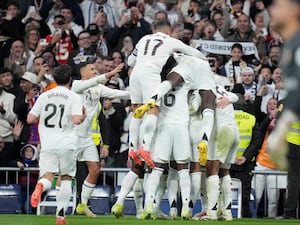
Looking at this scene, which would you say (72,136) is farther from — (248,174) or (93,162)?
(248,174)

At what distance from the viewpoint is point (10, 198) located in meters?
19.9

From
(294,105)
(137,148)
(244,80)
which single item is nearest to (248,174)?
(244,80)

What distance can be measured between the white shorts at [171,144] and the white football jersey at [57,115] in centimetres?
233

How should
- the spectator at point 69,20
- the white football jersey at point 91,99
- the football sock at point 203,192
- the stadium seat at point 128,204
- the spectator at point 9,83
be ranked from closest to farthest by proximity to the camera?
the football sock at point 203,192 → the white football jersey at point 91,99 → the stadium seat at point 128,204 → the spectator at point 9,83 → the spectator at point 69,20

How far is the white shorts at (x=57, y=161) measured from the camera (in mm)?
14344

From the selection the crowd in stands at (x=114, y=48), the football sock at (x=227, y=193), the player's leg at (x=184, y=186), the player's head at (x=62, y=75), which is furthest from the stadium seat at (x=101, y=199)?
the player's head at (x=62, y=75)

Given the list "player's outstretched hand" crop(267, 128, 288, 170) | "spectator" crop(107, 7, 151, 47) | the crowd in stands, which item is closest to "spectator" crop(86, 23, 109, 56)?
the crowd in stands

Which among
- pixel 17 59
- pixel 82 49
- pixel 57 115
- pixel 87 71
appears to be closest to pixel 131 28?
pixel 82 49

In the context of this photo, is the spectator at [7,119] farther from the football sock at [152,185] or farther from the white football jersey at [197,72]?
the white football jersey at [197,72]

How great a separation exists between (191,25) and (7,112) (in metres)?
4.51

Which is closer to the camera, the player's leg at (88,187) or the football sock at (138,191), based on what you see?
the football sock at (138,191)

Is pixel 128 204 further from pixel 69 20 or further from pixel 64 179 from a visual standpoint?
pixel 64 179

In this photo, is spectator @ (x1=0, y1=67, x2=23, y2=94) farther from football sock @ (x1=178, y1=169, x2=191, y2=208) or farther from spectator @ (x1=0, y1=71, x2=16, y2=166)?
football sock @ (x1=178, y1=169, x2=191, y2=208)

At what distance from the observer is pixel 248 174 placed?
64.2 feet
